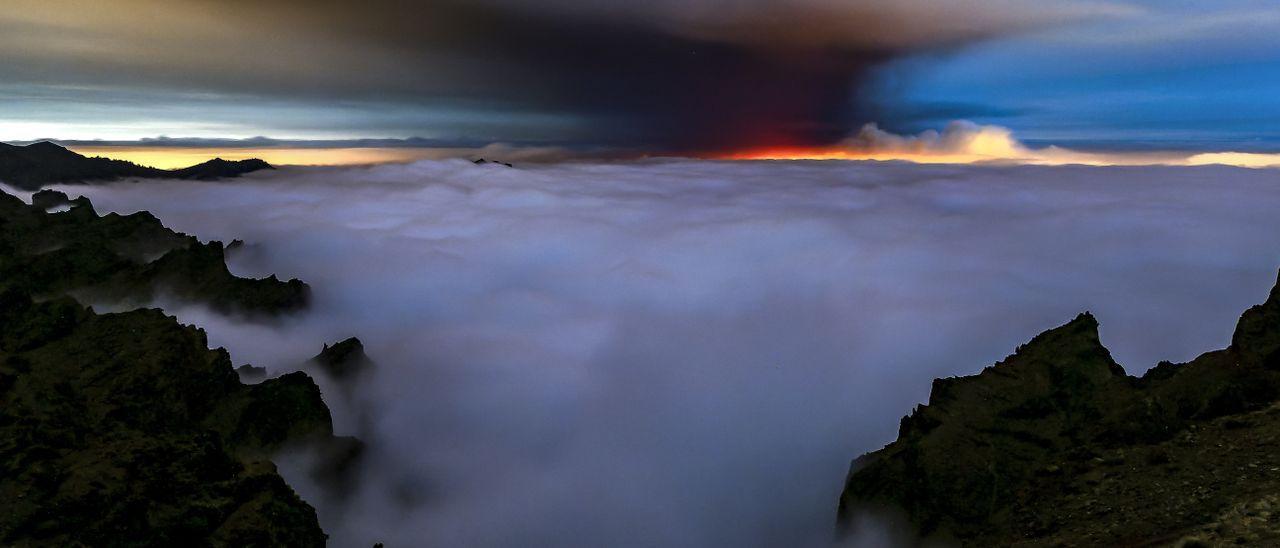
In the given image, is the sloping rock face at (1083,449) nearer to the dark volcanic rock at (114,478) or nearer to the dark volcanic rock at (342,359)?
the dark volcanic rock at (114,478)

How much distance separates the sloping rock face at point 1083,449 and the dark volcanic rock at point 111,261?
16534 centimetres

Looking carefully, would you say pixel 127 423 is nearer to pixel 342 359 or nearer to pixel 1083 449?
pixel 1083 449

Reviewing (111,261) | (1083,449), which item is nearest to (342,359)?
(111,261)

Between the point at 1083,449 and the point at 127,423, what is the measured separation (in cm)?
7835

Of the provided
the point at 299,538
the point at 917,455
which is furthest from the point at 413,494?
the point at 917,455

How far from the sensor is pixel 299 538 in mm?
39750

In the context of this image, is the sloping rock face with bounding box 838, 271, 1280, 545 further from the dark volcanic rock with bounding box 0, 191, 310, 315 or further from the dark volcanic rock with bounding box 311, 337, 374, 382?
the dark volcanic rock with bounding box 0, 191, 310, 315

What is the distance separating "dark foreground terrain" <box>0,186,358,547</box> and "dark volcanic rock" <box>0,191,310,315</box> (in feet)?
1.79

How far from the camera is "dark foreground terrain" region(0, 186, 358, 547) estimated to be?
113ft

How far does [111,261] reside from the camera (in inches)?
6339

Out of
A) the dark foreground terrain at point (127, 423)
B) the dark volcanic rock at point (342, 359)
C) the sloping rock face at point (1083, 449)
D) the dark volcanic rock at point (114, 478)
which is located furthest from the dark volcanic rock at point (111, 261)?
the sloping rock face at point (1083, 449)

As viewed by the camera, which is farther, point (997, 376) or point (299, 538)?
point (997, 376)

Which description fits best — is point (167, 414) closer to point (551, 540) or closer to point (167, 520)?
point (167, 520)

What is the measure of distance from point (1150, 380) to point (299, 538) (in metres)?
56.0
